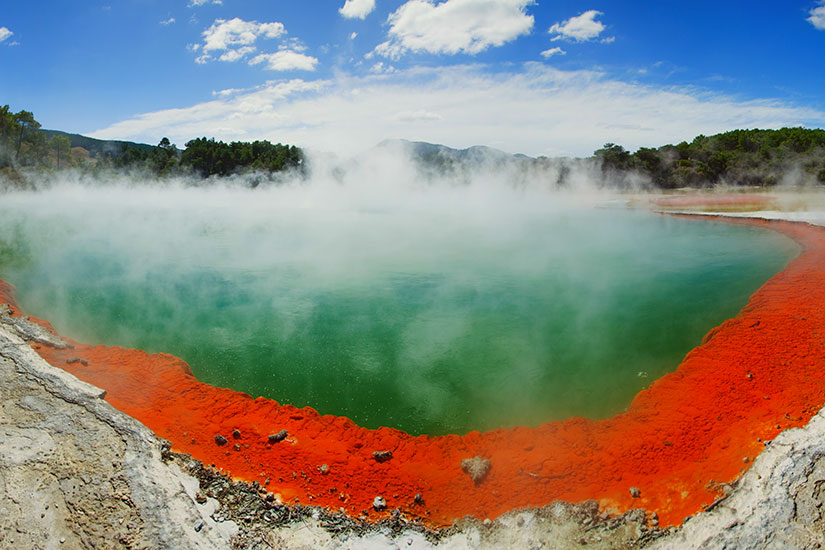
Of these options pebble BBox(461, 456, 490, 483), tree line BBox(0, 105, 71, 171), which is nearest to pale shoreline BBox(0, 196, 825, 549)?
pebble BBox(461, 456, 490, 483)

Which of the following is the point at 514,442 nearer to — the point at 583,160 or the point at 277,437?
the point at 277,437

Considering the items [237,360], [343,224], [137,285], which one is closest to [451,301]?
[237,360]

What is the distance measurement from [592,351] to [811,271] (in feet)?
25.6

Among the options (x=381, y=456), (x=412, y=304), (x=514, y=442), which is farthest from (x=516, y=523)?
(x=412, y=304)

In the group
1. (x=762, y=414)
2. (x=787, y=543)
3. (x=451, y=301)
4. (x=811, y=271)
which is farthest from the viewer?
(x=811, y=271)

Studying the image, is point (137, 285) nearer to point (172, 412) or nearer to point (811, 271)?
point (172, 412)

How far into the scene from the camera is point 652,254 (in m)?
14.4

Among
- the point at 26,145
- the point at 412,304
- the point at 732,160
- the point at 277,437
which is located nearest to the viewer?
the point at 277,437

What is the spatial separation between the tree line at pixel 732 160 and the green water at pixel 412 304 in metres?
17.3

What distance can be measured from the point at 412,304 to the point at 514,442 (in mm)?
4638

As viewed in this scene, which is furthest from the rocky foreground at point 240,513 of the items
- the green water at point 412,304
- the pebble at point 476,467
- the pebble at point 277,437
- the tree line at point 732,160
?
the tree line at point 732,160

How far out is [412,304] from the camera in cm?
970

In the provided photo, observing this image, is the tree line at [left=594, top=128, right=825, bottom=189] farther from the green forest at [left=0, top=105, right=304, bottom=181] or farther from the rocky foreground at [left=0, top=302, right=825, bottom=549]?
the rocky foreground at [left=0, top=302, right=825, bottom=549]

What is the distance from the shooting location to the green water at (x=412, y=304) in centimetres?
662
